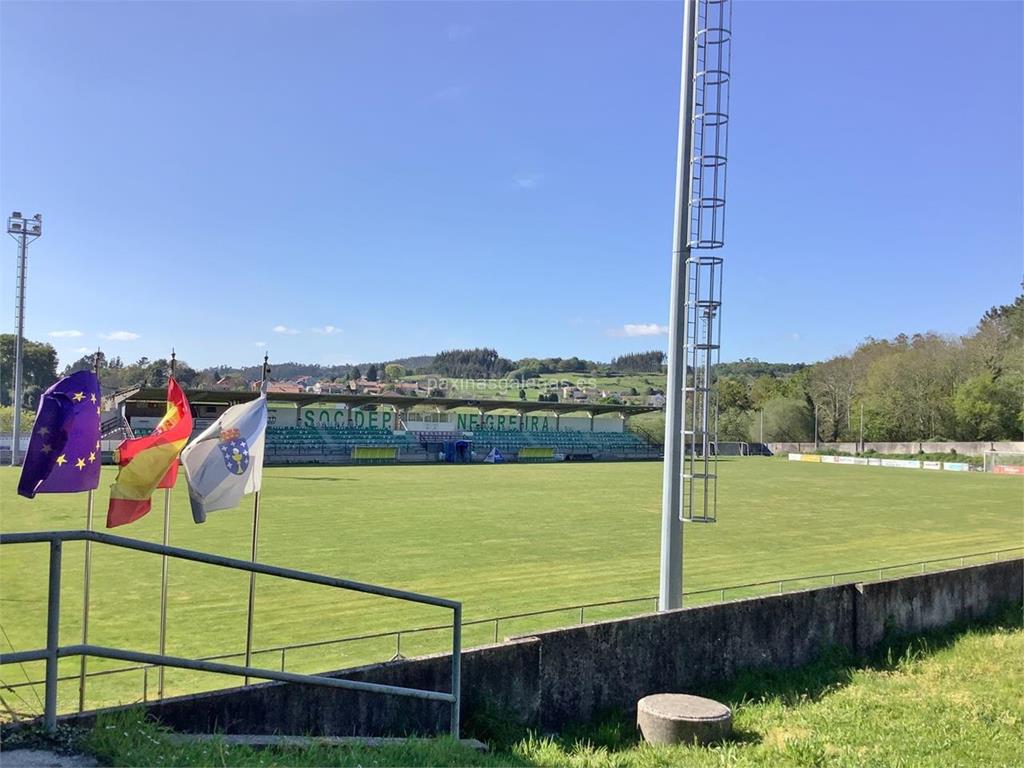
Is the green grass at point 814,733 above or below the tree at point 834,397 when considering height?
below

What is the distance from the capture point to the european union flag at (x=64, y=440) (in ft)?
23.8

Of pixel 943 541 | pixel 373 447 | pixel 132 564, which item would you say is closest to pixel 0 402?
pixel 373 447

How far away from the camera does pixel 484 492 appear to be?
1505 inches

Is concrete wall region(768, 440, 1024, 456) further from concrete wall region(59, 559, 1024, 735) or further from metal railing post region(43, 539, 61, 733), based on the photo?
metal railing post region(43, 539, 61, 733)

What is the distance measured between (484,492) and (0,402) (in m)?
96.1

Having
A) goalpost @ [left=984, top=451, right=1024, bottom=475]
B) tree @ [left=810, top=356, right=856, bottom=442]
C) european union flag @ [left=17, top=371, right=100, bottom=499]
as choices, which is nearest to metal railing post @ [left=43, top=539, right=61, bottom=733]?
european union flag @ [left=17, top=371, right=100, bottom=499]

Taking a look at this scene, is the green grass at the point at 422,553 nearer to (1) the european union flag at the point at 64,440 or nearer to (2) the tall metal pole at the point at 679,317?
(1) the european union flag at the point at 64,440

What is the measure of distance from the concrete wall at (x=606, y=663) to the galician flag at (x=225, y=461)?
2570 millimetres

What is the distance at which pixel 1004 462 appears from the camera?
73.1 meters

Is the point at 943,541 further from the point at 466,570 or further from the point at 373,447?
the point at 373,447

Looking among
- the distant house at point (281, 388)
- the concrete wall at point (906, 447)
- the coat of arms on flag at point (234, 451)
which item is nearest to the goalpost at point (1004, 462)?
the concrete wall at point (906, 447)

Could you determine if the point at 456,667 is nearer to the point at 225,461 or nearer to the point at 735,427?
the point at 225,461

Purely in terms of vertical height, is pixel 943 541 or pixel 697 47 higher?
pixel 697 47

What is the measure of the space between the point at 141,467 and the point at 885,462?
85840 mm
